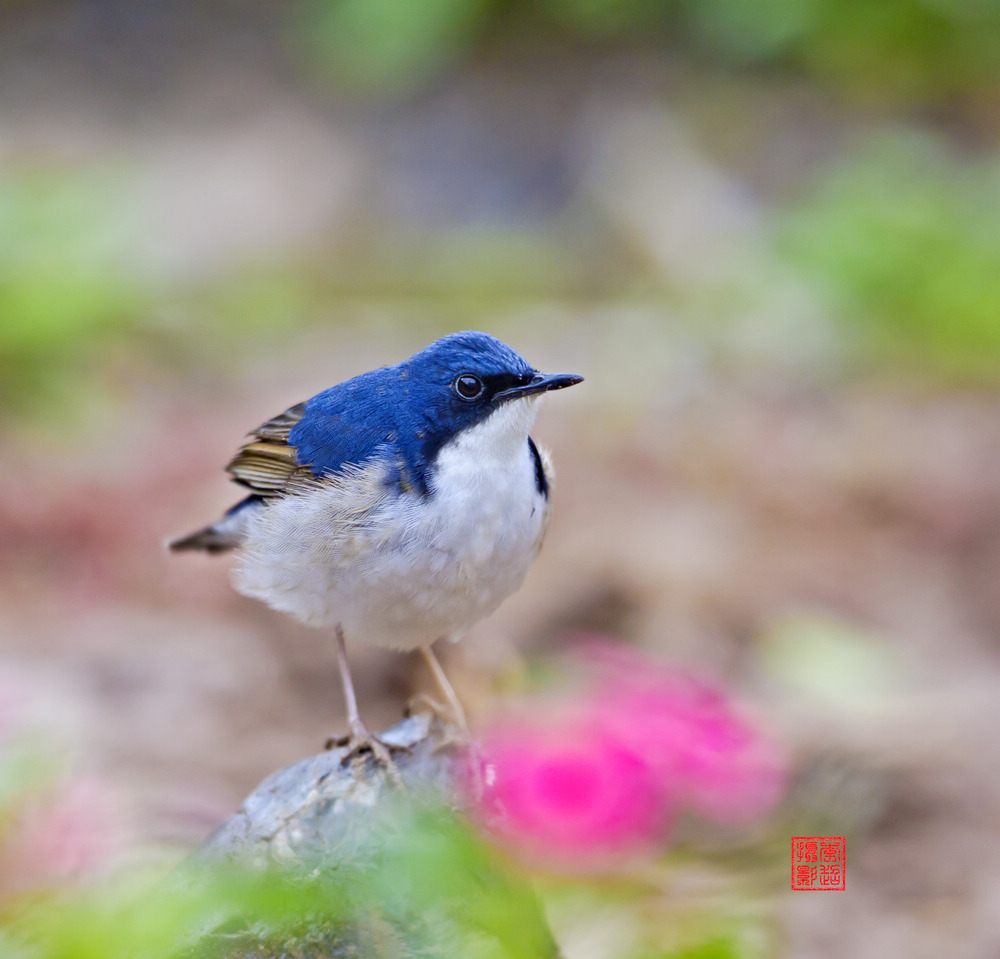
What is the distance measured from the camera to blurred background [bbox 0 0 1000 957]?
5.19 m

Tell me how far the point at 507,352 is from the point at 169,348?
666 centimetres

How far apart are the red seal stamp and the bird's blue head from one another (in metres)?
1.33

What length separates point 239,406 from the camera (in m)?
8.30

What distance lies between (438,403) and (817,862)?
63.9 inches

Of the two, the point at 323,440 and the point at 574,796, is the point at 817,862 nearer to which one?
the point at 574,796

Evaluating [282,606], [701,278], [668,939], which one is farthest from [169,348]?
[668,939]

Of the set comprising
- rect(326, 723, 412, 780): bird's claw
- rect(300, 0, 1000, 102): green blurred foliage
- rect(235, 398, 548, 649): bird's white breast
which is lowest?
rect(326, 723, 412, 780): bird's claw

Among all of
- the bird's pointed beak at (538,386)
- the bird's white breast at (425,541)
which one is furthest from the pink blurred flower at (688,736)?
the bird's pointed beak at (538,386)

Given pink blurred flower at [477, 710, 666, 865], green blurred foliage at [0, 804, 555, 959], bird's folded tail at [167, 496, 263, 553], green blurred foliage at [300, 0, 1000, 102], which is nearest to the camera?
green blurred foliage at [0, 804, 555, 959]

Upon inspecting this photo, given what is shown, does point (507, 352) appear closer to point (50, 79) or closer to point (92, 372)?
point (92, 372)

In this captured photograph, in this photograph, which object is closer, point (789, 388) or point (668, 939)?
point (668, 939)

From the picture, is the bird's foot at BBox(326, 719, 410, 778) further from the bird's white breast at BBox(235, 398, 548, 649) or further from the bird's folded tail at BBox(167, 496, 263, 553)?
the bird's folded tail at BBox(167, 496, 263, 553)

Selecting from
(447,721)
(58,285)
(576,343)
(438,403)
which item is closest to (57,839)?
(447,721)

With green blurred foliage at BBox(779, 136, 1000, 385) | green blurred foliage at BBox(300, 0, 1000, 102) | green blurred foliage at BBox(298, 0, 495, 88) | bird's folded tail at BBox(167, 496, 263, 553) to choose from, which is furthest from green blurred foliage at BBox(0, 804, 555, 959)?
green blurred foliage at BBox(298, 0, 495, 88)
